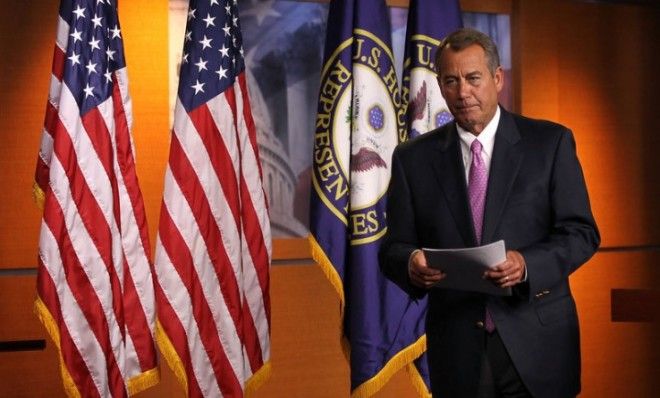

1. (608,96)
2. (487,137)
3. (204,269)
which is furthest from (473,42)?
(608,96)

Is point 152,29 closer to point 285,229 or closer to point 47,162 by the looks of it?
point 47,162

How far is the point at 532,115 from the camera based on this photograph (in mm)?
4648

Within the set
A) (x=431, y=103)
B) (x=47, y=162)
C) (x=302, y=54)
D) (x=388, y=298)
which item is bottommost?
(x=388, y=298)

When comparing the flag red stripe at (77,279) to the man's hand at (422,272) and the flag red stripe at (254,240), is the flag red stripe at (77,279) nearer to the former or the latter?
the flag red stripe at (254,240)

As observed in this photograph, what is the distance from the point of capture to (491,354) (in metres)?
2.08

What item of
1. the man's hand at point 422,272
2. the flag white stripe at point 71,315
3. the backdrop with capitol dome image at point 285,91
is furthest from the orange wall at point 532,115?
the man's hand at point 422,272

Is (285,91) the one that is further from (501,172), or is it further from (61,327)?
(501,172)

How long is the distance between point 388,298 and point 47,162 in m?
1.55

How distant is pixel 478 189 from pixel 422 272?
26cm

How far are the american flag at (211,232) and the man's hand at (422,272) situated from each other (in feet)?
5.46

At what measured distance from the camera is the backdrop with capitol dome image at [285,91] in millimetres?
4223

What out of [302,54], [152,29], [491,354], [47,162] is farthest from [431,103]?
[491,354]

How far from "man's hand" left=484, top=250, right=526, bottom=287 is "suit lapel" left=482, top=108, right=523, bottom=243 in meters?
0.14

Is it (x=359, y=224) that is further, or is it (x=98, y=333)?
(x=359, y=224)
